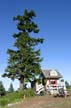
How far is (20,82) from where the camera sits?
54.5 meters

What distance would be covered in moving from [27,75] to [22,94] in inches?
338

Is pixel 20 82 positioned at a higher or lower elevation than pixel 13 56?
lower

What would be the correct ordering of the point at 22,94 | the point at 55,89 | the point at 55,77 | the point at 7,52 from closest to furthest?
the point at 22,94, the point at 55,89, the point at 7,52, the point at 55,77

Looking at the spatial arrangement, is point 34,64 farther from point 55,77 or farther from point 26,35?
point 55,77

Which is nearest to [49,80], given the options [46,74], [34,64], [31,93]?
[46,74]

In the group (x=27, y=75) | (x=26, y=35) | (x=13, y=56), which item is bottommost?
(x=27, y=75)

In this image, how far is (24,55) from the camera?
176 feet

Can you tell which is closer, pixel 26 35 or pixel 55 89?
pixel 55 89

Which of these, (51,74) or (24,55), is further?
(51,74)

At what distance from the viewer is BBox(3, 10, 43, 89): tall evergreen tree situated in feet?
175

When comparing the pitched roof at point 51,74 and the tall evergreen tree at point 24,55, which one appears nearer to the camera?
the tall evergreen tree at point 24,55

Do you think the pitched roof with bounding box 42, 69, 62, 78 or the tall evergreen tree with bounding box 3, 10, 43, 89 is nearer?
the tall evergreen tree with bounding box 3, 10, 43, 89

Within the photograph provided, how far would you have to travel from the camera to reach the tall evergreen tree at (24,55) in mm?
53219

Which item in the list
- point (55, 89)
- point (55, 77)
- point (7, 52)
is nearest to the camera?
point (55, 89)
